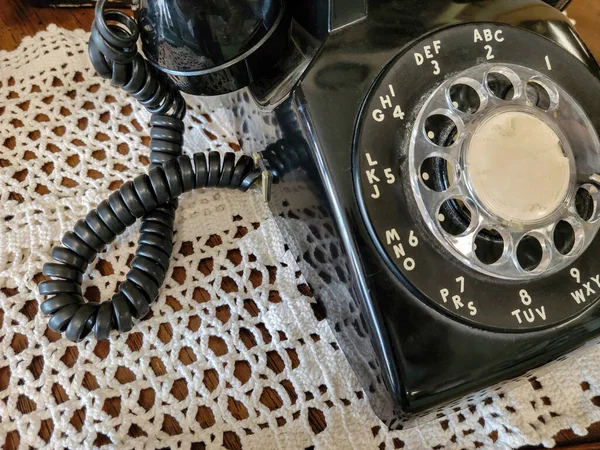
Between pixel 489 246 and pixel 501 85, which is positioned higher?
pixel 501 85

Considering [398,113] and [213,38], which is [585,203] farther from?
[213,38]

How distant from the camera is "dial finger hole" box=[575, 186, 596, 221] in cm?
53

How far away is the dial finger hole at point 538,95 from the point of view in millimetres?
533

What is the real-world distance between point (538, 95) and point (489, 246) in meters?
0.16

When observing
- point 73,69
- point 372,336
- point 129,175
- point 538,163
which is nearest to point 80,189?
point 129,175

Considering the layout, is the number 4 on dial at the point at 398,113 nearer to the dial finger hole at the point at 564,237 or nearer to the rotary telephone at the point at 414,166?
the rotary telephone at the point at 414,166

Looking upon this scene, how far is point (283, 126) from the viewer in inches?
19.7

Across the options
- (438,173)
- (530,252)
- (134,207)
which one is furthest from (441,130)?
(134,207)

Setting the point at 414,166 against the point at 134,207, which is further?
the point at 134,207

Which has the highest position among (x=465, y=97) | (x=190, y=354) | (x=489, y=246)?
(x=465, y=97)

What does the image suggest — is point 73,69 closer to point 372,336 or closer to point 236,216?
point 236,216

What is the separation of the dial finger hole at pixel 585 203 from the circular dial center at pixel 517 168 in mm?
40

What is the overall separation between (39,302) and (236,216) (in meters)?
0.23

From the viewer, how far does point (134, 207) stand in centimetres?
58
